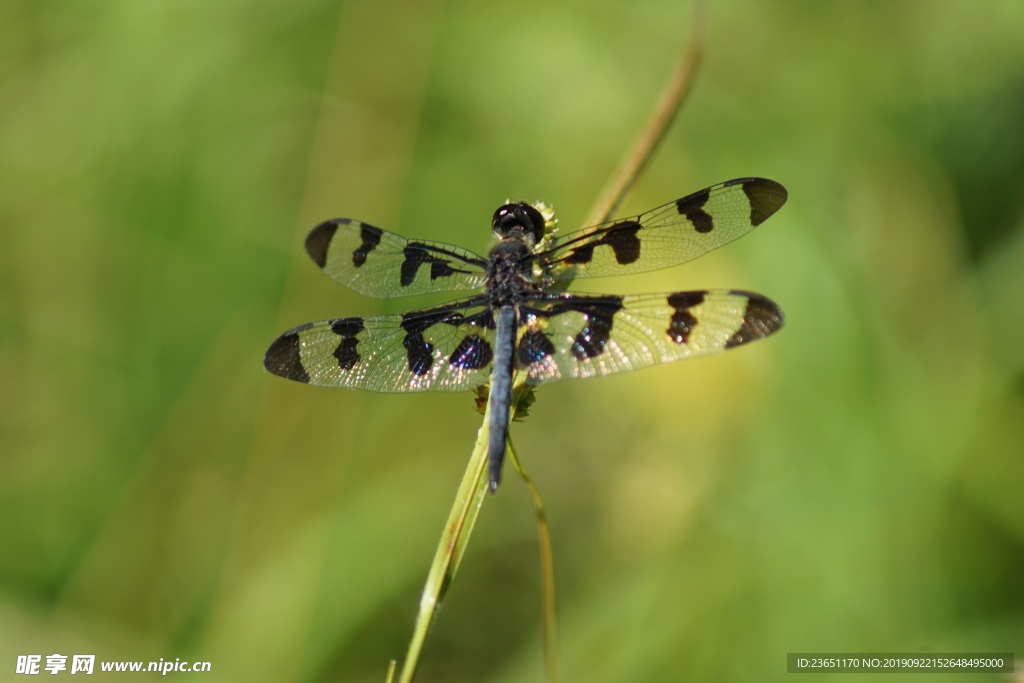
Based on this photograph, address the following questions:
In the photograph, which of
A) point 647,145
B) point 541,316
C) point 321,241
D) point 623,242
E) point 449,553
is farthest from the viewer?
point 321,241

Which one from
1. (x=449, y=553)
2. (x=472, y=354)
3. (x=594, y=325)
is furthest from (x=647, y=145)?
(x=449, y=553)

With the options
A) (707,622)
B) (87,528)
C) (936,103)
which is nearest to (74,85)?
(87,528)

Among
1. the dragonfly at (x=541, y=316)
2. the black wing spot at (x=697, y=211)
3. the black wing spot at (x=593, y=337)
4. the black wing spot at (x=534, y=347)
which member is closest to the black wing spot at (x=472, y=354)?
the dragonfly at (x=541, y=316)

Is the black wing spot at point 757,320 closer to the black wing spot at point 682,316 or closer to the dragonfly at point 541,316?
the dragonfly at point 541,316

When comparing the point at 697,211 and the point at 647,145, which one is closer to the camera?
the point at 647,145

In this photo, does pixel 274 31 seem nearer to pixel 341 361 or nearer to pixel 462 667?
pixel 341 361

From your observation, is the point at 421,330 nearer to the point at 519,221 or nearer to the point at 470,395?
the point at 519,221
